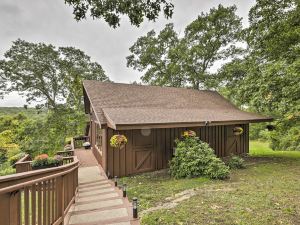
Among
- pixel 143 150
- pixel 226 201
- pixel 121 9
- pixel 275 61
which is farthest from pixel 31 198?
pixel 275 61

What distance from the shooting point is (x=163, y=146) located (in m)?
8.87

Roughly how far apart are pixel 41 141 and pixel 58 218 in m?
15.5

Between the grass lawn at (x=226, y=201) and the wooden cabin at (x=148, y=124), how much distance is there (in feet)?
4.44

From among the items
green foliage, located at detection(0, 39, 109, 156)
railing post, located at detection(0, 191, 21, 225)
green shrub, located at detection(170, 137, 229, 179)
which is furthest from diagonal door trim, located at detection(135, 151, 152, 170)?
green foliage, located at detection(0, 39, 109, 156)

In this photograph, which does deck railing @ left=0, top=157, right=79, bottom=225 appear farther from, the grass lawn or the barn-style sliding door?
the barn-style sliding door

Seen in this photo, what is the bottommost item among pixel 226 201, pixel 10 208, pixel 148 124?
pixel 226 201

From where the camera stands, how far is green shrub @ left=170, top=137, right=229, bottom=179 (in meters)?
6.78

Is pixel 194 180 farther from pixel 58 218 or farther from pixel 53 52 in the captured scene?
pixel 53 52

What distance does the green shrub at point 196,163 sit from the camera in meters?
6.78

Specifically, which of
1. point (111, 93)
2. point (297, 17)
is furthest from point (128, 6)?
point (297, 17)

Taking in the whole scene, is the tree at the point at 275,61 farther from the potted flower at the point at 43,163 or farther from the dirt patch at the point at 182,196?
the potted flower at the point at 43,163

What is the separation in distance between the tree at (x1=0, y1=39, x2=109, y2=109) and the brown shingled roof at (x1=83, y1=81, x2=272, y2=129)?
8.83 metres

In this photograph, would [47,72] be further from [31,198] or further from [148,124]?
[31,198]

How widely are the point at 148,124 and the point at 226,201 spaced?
12.7 feet
